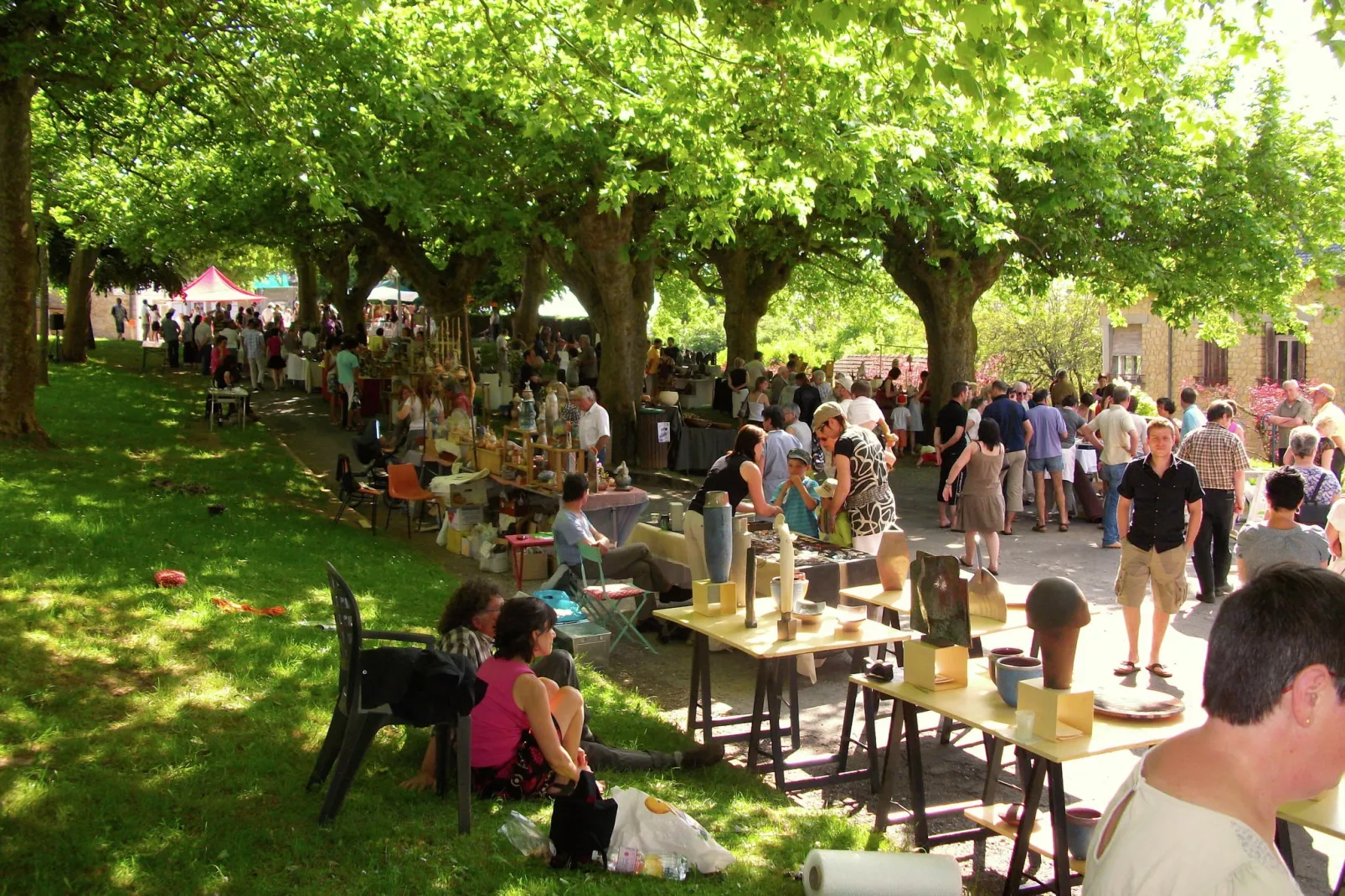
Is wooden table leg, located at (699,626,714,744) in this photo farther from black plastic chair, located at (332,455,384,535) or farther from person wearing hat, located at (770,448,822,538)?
black plastic chair, located at (332,455,384,535)

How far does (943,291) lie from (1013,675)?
15.4 meters

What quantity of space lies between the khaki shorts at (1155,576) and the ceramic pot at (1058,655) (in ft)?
10.5

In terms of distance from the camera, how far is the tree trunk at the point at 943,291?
61.4ft

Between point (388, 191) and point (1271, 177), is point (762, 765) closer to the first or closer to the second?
point (388, 191)

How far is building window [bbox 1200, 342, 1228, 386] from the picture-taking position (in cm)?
2802

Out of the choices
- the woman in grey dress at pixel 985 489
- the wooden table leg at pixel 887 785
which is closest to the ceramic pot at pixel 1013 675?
the wooden table leg at pixel 887 785

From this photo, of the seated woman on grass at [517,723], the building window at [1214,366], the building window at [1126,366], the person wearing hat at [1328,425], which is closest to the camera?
the seated woman on grass at [517,723]

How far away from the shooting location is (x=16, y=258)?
12.1 metres

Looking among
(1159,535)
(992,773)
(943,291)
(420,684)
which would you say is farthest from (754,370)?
(420,684)

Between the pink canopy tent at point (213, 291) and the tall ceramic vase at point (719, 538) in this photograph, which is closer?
the tall ceramic vase at point (719, 538)

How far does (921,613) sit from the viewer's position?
4.78 metres

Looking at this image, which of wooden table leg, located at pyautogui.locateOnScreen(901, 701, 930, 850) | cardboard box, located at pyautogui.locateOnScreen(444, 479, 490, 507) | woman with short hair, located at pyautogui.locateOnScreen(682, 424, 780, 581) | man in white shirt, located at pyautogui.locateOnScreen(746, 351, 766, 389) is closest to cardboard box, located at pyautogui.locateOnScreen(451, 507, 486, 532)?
cardboard box, located at pyautogui.locateOnScreen(444, 479, 490, 507)

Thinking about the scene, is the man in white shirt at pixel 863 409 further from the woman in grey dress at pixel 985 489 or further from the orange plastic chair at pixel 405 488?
the orange plastic chair at pixel 405 488

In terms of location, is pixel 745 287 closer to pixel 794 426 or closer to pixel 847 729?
pixel 794 426
